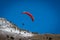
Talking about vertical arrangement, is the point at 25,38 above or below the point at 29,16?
below

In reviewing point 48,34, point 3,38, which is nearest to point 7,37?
point 3,38

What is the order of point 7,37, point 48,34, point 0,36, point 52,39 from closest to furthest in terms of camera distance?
point 0,36 → point 7,37 → point 52,39 → point 48,34

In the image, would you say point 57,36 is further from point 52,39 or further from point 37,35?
point 37,35

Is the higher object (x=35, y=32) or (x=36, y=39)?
(x=35, y=32)

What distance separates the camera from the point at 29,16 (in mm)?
18031

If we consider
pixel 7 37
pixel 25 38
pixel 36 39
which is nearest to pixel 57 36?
pixel 36 39

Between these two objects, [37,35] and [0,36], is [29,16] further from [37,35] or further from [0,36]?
[0,36]

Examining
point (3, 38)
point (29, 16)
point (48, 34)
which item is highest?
point (29, 16)

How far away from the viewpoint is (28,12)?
1772 centimetres

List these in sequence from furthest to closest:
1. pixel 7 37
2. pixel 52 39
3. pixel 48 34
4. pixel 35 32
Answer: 1. pixel 35 32
2. pixel 48 34
3. pixel 52 39
4. pixel 7 37

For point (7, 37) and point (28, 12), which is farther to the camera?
point (28, 12)

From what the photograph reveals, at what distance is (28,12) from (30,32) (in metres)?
2.95

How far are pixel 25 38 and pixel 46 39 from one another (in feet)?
7.02

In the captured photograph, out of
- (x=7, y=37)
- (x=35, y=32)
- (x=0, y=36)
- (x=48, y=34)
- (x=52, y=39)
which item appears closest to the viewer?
(x=0, y=36)
